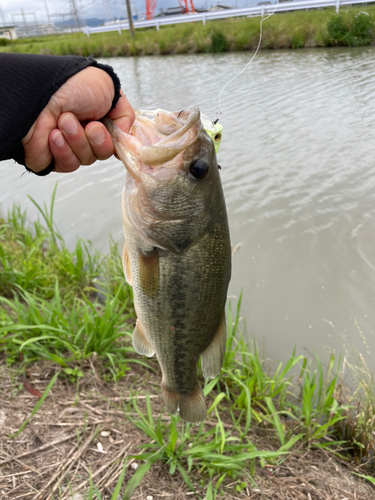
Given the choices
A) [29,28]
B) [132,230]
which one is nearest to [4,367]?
[132,230]

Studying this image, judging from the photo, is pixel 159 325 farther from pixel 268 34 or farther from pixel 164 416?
pixel 268 34

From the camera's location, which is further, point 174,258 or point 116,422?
point 116,422

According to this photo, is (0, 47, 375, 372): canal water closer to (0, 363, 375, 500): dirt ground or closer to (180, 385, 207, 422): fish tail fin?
(0, 363, 375, 500): dirt ground

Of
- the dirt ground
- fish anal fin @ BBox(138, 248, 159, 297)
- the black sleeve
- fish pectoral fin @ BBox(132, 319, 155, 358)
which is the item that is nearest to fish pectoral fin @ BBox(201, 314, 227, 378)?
fish pectoral fin @ BBox(132, 319, 155, 358)

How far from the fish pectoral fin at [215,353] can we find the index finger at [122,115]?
1.02 m

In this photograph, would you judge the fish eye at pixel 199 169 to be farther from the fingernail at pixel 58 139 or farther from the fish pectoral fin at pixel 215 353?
the fish pectoral fin at pixel 215 353

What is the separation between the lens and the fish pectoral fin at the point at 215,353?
6.13ft

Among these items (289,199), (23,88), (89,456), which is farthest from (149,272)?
(289,199)

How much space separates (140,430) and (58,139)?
1.97 metres

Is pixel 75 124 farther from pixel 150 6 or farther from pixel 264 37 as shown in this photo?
pixel 150 6

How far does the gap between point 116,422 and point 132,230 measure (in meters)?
1.59

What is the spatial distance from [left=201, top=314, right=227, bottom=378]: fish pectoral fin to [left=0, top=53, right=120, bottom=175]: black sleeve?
1206 millimetres

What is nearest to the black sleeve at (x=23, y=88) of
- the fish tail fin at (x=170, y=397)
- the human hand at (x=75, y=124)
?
the human hand at (x=75, y=124)

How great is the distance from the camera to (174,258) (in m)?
1.69
